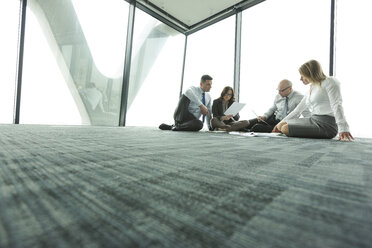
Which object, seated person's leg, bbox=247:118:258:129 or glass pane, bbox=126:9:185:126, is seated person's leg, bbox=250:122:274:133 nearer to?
seated person's leg, bbox=247:118:258:129

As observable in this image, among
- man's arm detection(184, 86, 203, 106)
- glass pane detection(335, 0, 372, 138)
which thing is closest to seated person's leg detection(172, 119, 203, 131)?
man's arm detection(184, 86, 203, 106)

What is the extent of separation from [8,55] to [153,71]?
187 cm

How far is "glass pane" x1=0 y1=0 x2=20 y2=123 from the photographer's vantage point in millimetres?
1915

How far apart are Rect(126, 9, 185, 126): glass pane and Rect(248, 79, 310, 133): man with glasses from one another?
5.83 ft

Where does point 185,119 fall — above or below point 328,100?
below

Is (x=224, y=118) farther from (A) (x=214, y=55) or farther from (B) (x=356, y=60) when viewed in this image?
(A) (x=214, y=55)

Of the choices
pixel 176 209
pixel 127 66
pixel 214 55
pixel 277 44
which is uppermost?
pixel 214 55

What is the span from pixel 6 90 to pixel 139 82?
1618 millimetres

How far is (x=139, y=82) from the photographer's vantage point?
3.07m

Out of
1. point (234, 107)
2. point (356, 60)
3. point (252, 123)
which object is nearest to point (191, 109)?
point (234, 107)

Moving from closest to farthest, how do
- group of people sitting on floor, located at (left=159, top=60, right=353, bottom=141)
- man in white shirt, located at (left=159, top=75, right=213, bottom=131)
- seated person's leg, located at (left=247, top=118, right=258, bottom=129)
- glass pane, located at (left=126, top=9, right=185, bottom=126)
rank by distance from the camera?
group of people sitting on floor, located at (left=159, top=60, right=353, bottom=141) → man in white shirt, located at (left=159, top=75, right=213, bottom=131) → seated person's leg, located at (left=247, top=118, right=258, bottom=129) → glass pane, located at (left=126, top=9, right=185, bottom=126)

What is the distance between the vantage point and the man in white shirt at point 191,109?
6.47ft

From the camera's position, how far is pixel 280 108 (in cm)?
204

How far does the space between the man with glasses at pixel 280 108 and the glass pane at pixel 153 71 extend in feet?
5.83
